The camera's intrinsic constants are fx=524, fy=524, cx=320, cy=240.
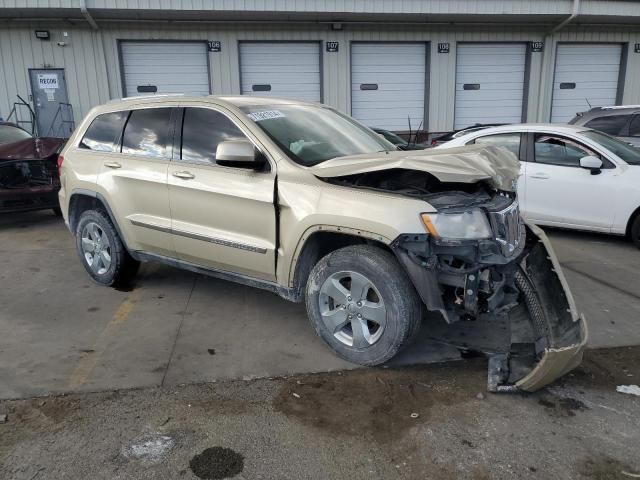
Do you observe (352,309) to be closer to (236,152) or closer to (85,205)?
(236,152)

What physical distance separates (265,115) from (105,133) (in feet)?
6.09

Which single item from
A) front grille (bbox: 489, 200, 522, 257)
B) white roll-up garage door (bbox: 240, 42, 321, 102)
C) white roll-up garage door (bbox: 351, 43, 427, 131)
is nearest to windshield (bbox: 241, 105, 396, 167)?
front grille (bbox: 489, 200, 522, 257)

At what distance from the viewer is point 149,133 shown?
4.64 m

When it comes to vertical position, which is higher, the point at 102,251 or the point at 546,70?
the point at 546,70

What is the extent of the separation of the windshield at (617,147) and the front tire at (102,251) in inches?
228

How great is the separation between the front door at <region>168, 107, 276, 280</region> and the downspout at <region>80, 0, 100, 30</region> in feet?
30.9

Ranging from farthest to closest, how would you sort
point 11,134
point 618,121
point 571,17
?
point 571,17
point 618,121
point 11,134

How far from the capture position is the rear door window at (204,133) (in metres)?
4.11

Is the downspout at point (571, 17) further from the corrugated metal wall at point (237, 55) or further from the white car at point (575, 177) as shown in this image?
the white car at point (575, 177)

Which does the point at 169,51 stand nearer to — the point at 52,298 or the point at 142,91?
the point at 142,91

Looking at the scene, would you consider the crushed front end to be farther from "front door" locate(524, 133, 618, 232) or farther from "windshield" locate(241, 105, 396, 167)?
"front door" locate(524, 133, 618, 232)

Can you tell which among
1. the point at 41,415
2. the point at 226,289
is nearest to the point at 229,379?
the point at 41,415

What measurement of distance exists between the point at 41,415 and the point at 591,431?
10.3 ft

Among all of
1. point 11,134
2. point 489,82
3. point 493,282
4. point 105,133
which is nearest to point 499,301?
point 493,282
